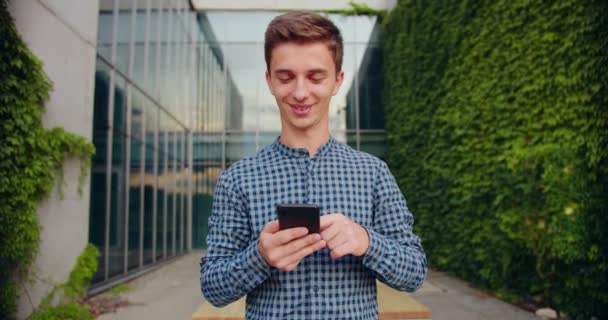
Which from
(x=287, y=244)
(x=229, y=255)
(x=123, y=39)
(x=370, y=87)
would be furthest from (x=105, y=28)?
(x=370, y=87)

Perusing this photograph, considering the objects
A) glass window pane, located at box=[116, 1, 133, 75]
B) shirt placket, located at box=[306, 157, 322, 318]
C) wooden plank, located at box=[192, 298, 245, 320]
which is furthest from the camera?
Answer: glass window pane, located at box=[116, 1, 133, 75]

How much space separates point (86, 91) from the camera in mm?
5629

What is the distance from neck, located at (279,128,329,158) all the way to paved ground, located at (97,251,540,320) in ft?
13.3

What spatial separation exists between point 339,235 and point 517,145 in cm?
524

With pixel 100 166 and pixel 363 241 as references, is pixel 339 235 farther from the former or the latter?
pixel 100 166

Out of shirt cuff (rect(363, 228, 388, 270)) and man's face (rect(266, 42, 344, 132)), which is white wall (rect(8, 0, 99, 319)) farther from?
shirt cuff (rect(363, 228, 388, 270))

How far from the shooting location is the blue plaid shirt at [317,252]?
1081 millimetres

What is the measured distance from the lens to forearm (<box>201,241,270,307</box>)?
3.31 feet

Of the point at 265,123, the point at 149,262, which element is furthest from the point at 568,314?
the point at 265,123

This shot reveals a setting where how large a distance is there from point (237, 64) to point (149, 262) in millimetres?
6277

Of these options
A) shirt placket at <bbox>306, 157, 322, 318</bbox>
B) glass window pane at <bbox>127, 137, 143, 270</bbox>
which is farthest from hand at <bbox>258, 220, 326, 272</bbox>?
glass window pane at <bbox>127, 137, 143, 270</bbox>

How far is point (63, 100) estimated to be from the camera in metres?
5.06

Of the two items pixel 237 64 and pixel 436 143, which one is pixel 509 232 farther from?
pixel 237 64

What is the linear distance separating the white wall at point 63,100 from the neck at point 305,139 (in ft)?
14.3
